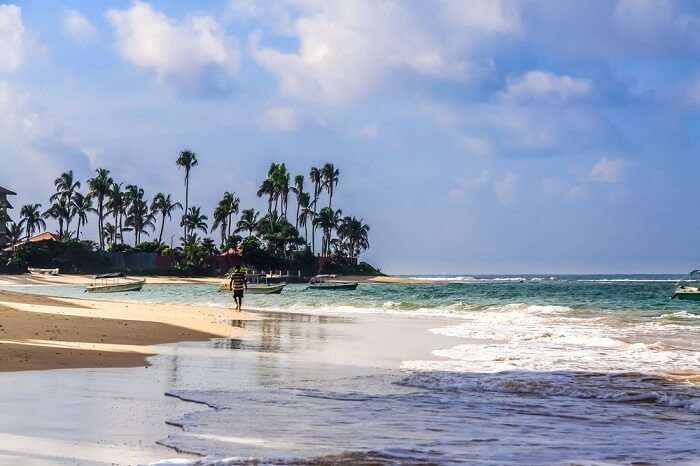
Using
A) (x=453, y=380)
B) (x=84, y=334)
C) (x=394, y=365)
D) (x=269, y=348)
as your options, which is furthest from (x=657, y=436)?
(x=84, y=334)

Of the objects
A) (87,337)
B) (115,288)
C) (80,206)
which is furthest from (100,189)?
(87,337)

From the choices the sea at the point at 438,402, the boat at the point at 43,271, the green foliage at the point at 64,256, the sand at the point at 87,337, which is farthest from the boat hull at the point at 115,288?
the sea at the point at 438,402

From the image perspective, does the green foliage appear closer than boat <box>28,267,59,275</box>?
No

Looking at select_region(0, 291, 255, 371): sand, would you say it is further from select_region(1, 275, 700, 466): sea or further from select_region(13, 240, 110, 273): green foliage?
select_region(13, 240, 110, 273): green foliage

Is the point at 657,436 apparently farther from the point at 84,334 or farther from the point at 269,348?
the point at 84,334

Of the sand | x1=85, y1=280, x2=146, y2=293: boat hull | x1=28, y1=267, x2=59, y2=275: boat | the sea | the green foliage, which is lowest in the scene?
the sea

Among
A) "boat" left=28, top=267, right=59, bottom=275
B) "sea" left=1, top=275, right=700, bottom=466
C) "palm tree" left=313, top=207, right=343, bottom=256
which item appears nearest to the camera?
"sea" left=1, top=275, right=700, bottom=466

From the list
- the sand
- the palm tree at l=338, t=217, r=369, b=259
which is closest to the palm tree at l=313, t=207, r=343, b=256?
the palm tree at l=338, t=217, r=369, b=259

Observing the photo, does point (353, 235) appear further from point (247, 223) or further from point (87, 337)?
point (87, 337)

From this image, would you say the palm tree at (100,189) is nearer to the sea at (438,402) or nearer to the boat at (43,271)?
the boat at (43,271)

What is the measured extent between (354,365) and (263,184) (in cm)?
11963

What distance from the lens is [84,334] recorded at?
59.7ft

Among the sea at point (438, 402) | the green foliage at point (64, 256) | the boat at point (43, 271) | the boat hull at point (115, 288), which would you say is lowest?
the sea at point (438, 402)

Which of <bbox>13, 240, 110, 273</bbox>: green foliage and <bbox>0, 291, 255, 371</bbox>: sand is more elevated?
<bbox>13, 240, 110, 273</bbox>: green foliage
